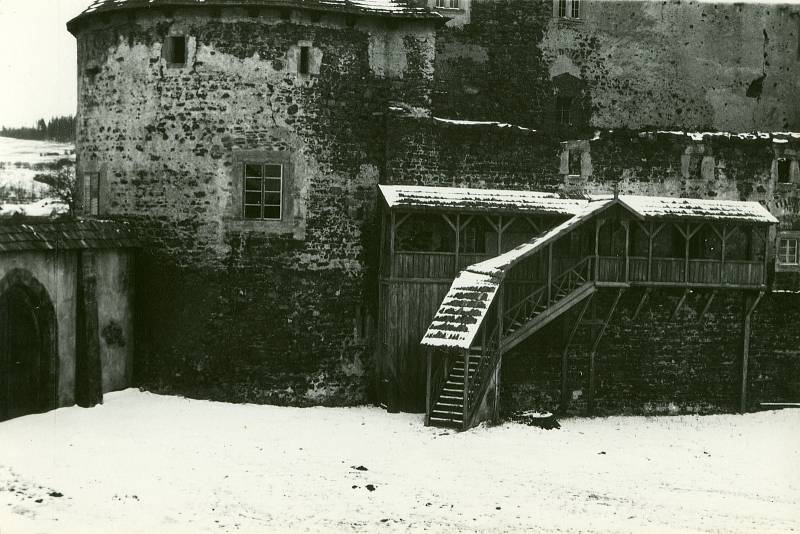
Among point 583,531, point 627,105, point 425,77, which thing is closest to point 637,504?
point 583,531

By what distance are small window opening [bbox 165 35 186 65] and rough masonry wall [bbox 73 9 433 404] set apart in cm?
21

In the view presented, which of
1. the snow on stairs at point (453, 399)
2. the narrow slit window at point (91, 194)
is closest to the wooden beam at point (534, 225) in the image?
the snow on stairs at point (453, 399)

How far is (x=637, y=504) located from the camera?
55.6ft

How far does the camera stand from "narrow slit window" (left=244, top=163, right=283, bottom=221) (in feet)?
75.0

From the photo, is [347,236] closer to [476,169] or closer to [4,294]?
[476,169]

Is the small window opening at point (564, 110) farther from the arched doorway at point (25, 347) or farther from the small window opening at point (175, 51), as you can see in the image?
the arched doorway at point (25, 347)

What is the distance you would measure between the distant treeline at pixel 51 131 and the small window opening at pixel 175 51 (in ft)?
12.4

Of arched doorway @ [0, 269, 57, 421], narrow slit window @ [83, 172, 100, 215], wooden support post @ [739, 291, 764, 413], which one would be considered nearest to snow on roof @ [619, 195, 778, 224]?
wooden support post @ [739, 291, 764, 413]

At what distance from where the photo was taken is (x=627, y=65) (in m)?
30.4

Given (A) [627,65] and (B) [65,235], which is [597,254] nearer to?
(A) [627,65]

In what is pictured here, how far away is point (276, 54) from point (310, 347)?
6676mm

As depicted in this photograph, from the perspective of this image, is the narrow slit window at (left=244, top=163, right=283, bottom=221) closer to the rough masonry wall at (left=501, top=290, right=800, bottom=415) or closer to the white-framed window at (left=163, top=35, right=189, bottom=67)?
the white-framed window at (left=163, top=35, right=189, bottom=67)

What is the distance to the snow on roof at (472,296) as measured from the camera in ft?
68.6

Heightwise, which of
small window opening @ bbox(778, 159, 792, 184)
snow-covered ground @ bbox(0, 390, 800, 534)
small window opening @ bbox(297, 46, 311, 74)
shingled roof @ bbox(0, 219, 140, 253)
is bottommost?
snow-covered ground @ bbox(0, 390, 800, 534)
